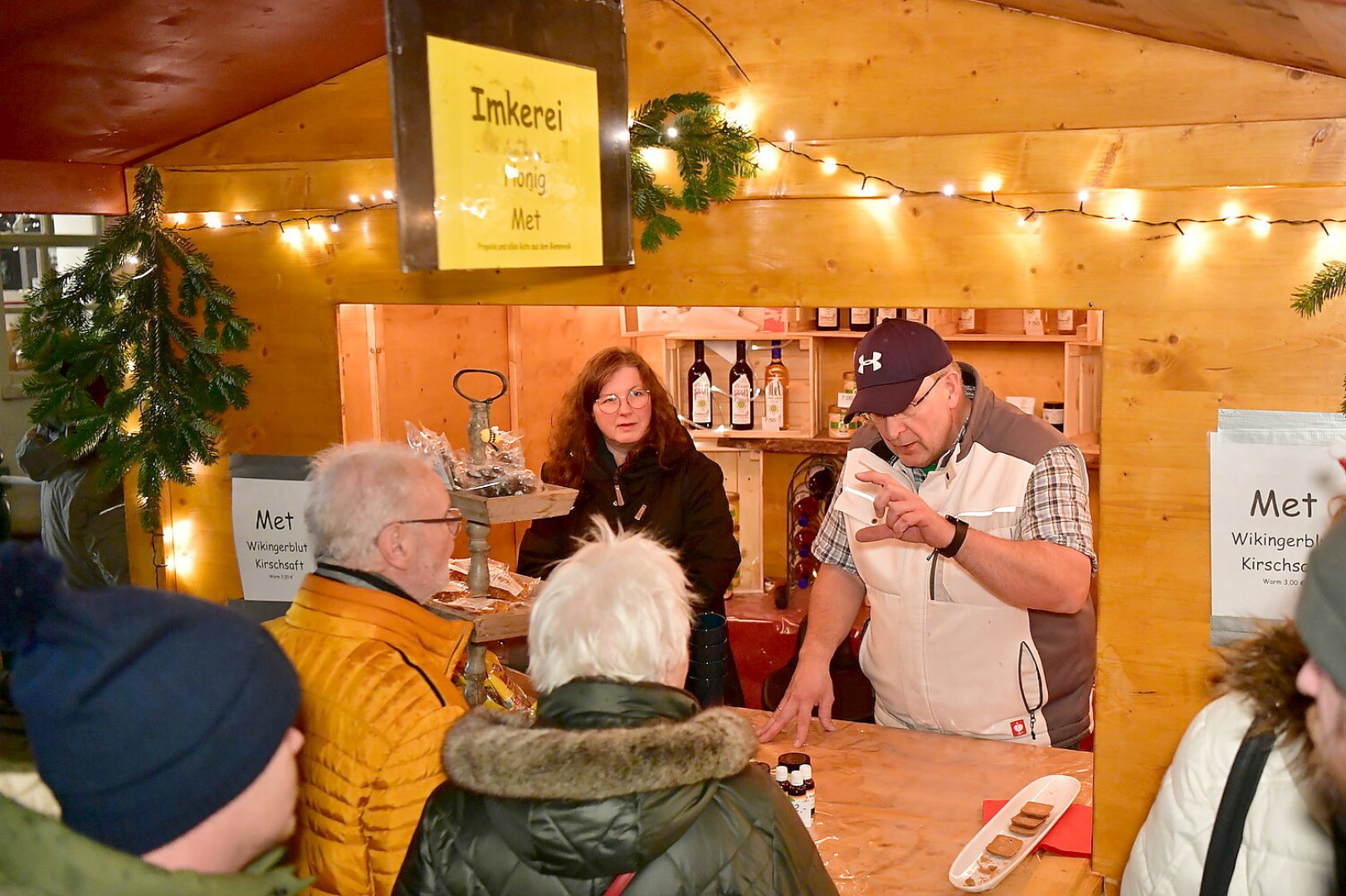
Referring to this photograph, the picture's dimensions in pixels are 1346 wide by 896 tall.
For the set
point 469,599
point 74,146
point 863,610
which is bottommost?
point 863,610

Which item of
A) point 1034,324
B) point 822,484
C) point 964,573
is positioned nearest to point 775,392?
point 822,484

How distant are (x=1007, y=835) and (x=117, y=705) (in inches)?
78.3

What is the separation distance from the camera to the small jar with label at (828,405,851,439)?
5195mm

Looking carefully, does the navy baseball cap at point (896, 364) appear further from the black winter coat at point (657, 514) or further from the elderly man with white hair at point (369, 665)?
the elderly man with white hair at point (369, 665)

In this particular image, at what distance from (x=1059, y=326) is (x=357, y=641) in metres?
3.58

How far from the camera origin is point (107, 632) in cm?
117

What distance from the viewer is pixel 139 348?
365 cm

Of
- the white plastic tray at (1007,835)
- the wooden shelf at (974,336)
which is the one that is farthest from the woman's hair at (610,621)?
the wooden shelf at (974,336)

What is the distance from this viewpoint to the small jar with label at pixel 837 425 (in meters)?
5.20

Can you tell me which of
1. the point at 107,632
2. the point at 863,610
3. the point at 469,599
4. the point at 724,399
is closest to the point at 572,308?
the point at 724,399

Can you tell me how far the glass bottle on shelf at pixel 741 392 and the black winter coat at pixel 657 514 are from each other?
121 cm

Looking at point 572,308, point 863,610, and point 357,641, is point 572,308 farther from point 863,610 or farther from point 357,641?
point 357,641

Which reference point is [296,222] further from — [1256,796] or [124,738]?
[1256,796]

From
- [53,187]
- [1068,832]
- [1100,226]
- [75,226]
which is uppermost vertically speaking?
[75,226]
